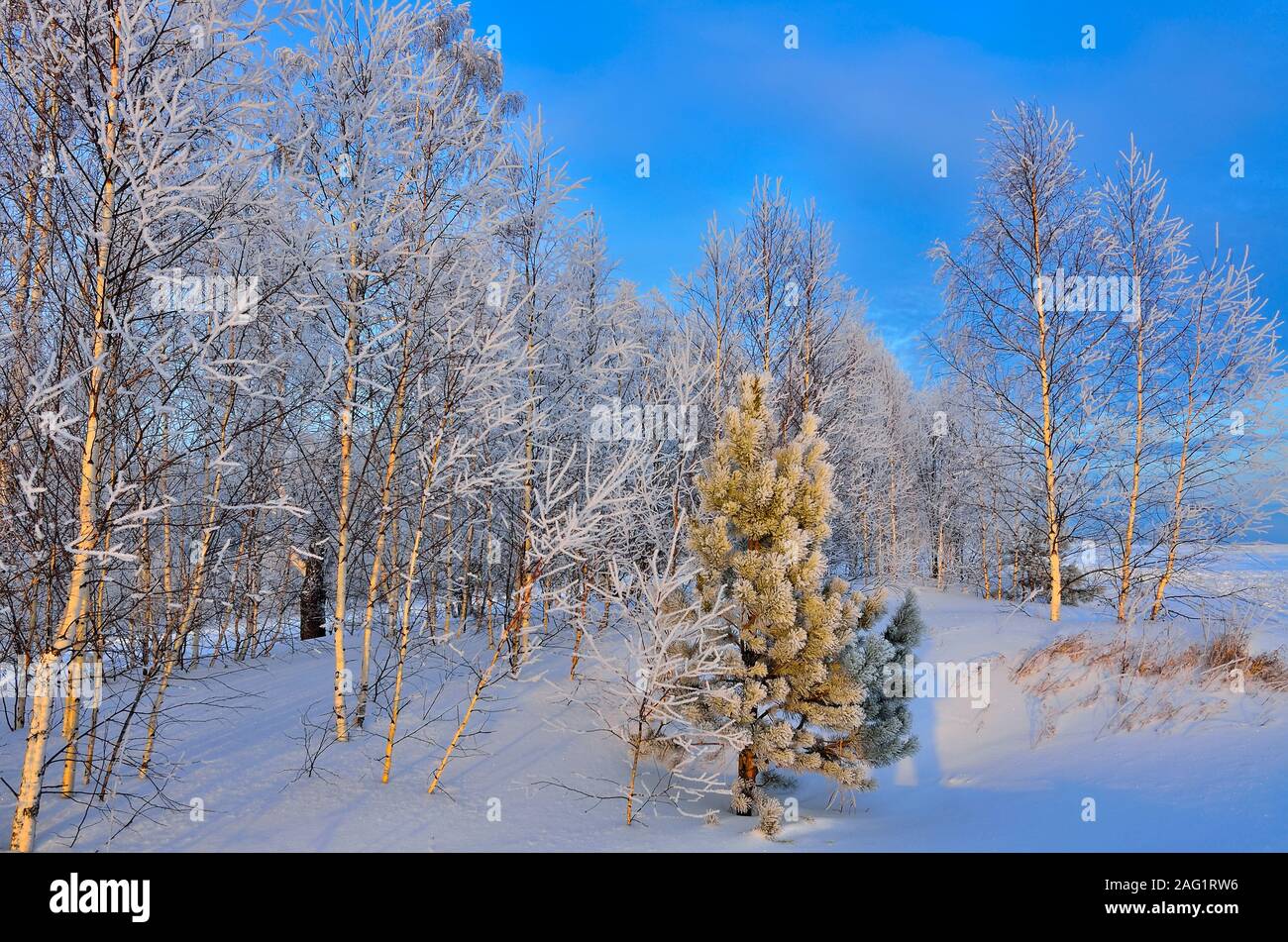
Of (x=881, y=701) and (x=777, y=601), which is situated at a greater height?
(x=777, y=601)

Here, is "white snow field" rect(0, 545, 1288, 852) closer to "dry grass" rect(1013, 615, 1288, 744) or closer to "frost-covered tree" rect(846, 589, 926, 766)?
"dry grass" rect(1013, 615, 1288, 744)

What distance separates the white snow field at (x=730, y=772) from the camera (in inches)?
182

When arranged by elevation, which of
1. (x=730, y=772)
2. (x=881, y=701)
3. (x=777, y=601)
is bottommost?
(x=730, y=772)

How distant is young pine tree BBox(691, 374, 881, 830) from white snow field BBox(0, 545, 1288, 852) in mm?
707

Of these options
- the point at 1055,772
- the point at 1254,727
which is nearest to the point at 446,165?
the point at 1055,772

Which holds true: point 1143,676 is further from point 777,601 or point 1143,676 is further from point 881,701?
point 777,601

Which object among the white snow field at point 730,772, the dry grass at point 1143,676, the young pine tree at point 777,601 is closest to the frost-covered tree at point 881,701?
the young pine tree at point 777,601

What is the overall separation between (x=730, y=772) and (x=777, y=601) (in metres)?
3.06

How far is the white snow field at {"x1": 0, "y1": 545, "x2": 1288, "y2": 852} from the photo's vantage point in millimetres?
4625

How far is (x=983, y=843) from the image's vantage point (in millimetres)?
4828

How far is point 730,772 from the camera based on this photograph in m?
7.85

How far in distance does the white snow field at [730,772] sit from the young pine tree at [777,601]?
707mm

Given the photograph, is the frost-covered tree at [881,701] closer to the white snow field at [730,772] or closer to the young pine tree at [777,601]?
the young pine tree at [777,601]

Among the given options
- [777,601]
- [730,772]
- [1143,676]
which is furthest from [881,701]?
[1143,676]
